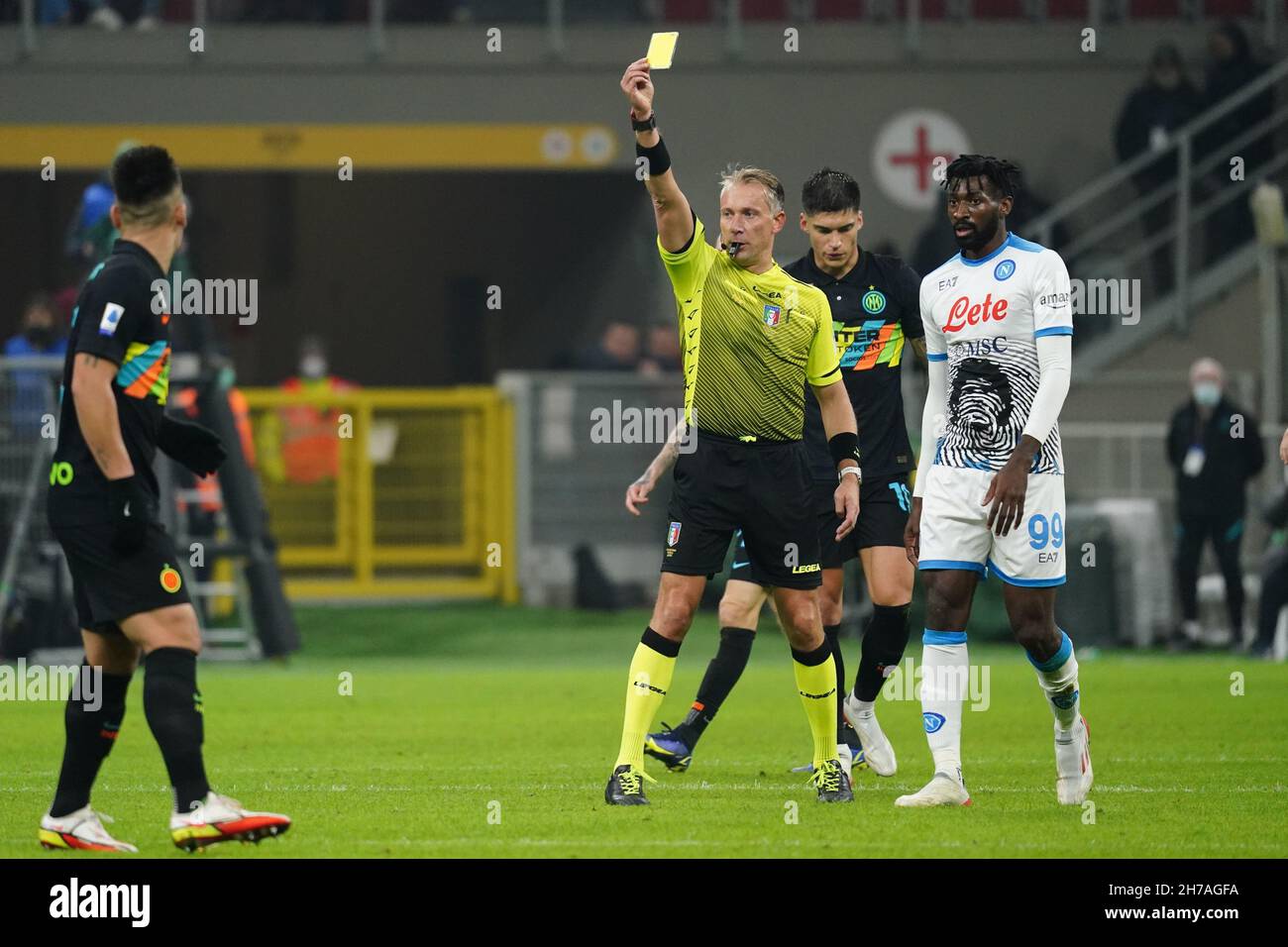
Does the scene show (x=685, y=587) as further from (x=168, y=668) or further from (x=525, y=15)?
(x=525, y=15)

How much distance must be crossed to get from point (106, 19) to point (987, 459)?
17863 mm

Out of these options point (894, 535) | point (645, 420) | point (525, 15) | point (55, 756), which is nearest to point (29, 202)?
point (525, 15)

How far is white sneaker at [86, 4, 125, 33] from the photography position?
79.7ft

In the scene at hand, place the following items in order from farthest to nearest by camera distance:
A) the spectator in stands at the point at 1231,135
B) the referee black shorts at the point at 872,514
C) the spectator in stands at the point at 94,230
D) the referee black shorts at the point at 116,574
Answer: the spectator in stands at the point at 1231,135 → the spectator in stands at the point at 94,230 → the referee black shorts at the point at 872,514 → the referee black shorts at the point at 116,574

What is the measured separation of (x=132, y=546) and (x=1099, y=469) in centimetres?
1445

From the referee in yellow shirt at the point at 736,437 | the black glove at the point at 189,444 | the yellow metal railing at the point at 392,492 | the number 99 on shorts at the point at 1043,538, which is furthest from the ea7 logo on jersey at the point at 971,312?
the yellow metal railing at the point at 392,492

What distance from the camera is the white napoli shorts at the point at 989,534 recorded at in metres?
8.64

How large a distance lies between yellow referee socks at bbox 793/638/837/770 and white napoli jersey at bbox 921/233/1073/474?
965mm

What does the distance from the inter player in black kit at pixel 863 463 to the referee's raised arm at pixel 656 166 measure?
162 centimetres

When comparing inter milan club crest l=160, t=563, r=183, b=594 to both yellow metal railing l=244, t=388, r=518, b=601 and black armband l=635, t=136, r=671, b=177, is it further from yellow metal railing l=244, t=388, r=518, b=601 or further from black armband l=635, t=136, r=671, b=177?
yellow metal railing l=244, t=388, r=518, b=601

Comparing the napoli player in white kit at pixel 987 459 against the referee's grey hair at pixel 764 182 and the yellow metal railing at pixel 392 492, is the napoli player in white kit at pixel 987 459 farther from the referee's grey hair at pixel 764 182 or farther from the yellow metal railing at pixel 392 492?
the yellow metal railing at pixel 392 492

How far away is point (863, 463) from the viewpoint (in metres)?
10.1

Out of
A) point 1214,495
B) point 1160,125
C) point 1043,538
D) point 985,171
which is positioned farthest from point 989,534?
point 1160,125

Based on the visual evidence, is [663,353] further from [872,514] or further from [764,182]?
→ [764,182]
